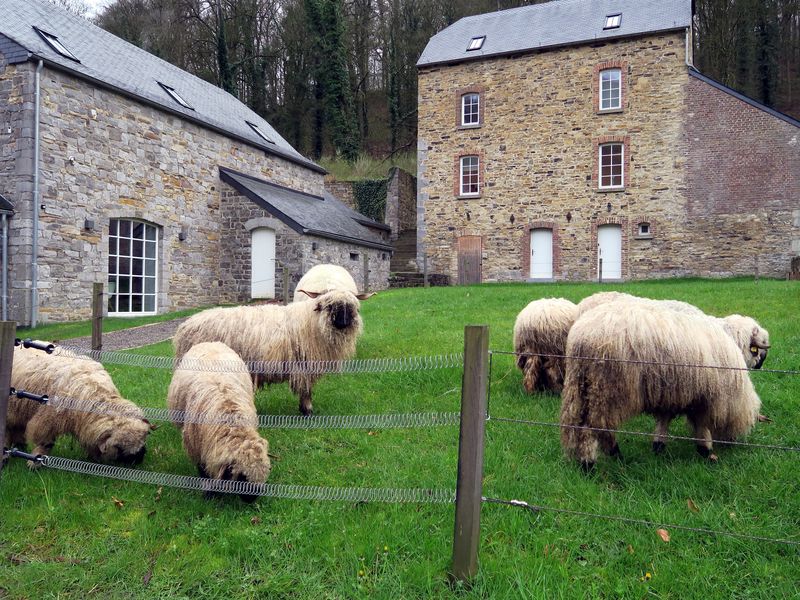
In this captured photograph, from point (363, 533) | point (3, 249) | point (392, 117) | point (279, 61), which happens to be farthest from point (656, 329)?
point (279, 61)

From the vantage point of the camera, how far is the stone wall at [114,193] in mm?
13938

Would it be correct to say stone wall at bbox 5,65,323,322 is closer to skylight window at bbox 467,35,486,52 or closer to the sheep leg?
skylight window at bbox 467,35,486,52

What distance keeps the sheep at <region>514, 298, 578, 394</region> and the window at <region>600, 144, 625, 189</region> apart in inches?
712

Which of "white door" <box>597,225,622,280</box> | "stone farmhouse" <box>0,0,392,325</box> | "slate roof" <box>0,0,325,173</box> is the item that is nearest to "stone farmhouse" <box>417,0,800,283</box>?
"white door" <box>597,225,622,280</box>

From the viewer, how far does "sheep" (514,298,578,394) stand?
6055 millimetres

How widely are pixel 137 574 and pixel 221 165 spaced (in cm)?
1845

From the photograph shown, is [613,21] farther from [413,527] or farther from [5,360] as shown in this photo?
[5,360]

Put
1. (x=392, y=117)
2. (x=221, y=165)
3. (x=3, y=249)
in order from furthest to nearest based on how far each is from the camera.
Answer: (x=392, y=117), (x=221, y=165), (x=3, y=249)

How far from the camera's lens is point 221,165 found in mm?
20109

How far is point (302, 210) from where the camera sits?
822 inches

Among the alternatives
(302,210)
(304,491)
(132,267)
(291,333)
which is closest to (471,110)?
(302,210)

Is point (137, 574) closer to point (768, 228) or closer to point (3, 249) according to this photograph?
point (3, 249)

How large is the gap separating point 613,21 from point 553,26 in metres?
2.41

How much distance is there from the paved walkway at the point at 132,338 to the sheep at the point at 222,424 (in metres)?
6.66
